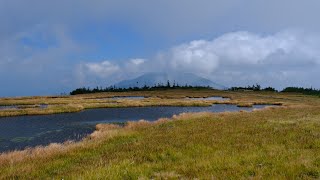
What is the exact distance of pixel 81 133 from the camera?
4150 cm

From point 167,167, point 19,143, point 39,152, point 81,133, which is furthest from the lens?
point 81,133

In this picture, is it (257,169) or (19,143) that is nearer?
(257,169)

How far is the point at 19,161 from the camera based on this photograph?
2012 cm

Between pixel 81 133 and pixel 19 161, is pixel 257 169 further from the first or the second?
pixel 81 133

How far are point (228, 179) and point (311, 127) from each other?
15212 mm

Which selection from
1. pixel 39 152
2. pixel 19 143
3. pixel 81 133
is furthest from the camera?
pixel 81 133

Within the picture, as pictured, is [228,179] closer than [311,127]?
Yes

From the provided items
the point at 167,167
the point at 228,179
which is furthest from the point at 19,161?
the point at 228,179

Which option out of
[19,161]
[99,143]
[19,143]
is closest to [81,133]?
[19,143]

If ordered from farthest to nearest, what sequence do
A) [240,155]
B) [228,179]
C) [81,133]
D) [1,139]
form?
[81,133], [1,139], [240,155], [228,179]

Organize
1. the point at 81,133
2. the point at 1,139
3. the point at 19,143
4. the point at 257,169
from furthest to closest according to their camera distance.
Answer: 1. the point at 81,133
2. the point at 1,139
3. the point at 19,143
4. the point at 257,169

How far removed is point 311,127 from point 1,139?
2977 cm

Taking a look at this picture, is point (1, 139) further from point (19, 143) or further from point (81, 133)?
point (81, 133)

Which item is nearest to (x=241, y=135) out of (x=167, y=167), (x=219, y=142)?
(x=219, y=142)
